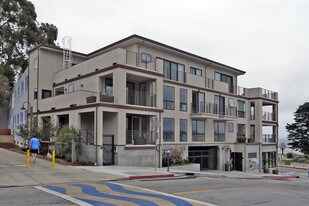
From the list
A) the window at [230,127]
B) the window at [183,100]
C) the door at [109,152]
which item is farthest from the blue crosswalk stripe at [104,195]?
the window at [230,127]

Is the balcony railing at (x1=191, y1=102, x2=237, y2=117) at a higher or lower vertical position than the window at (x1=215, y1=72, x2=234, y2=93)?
lower

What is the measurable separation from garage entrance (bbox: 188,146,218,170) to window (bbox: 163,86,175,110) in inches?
192

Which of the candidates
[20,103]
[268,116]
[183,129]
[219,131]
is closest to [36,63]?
[20,103]

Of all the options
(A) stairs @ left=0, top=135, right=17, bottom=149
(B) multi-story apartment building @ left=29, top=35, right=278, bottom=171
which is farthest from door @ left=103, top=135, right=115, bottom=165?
(A) stairs @ left=0, top=135, right=17, bottom=149

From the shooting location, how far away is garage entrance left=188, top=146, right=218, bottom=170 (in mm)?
31359

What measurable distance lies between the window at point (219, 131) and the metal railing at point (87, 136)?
14341mm

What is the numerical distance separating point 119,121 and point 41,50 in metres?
13.1

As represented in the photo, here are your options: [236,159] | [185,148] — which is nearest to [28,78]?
[185,148]

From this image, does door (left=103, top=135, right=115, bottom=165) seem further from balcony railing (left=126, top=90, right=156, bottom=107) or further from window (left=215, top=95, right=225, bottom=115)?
window (left=215, top=95, right=225, bottom=115)

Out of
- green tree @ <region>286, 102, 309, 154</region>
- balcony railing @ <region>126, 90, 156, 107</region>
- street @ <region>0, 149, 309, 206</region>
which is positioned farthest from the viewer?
green tree @ <region>286, 102, 309, 154</region>

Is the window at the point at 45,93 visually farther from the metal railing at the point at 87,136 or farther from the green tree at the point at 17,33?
the green tree at the point at 17,33

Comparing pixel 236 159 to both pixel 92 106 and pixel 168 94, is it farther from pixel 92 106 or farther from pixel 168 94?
pixel 92 106

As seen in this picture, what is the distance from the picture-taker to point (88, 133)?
24.1 meters

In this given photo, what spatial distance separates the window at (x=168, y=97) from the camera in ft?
93.1
